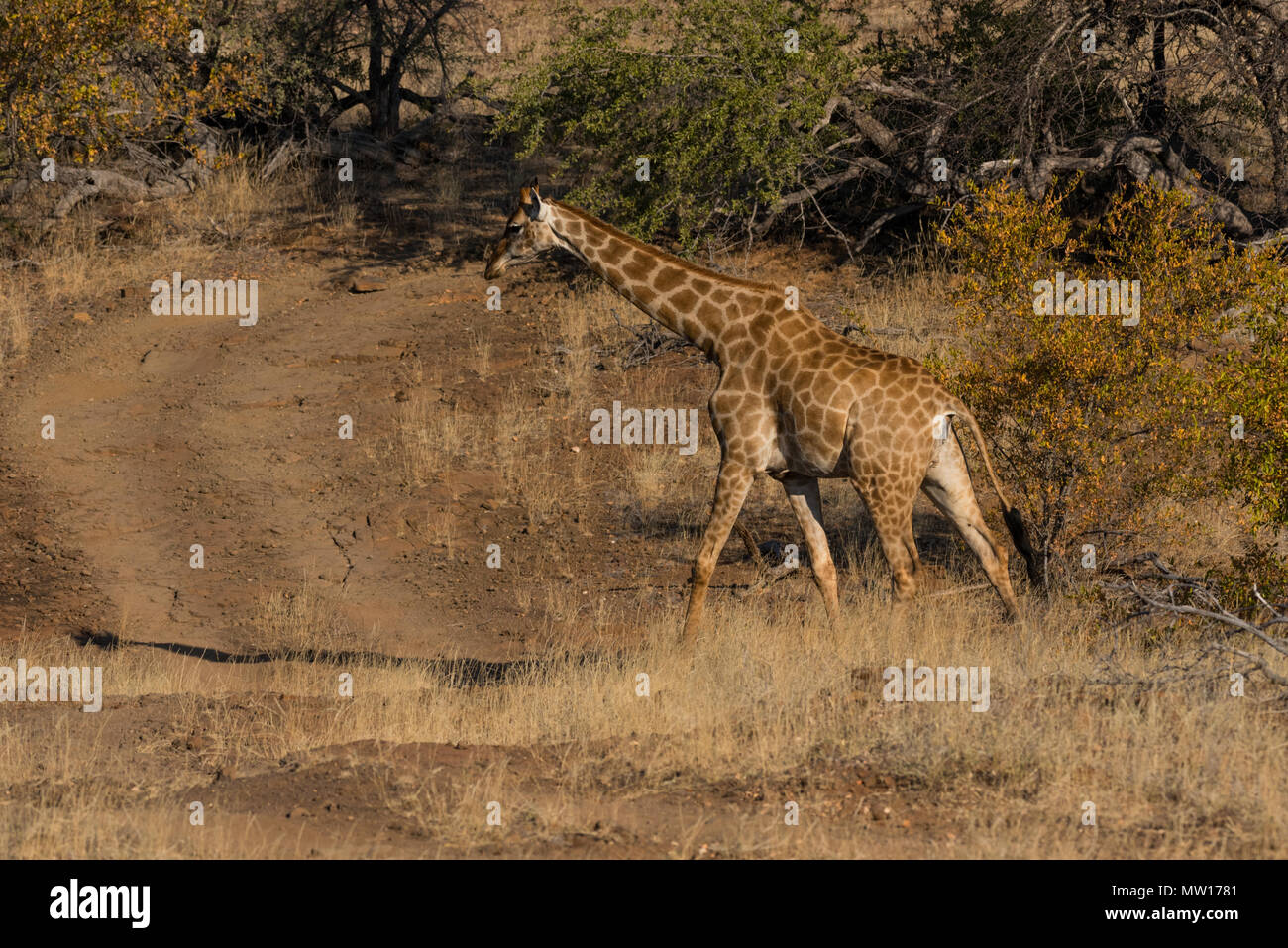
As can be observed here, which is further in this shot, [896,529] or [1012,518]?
[1012,518]

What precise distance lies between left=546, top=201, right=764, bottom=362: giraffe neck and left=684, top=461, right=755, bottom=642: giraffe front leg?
0.93 m

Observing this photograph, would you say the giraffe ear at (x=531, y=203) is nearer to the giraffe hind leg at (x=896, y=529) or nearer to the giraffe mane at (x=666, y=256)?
the giraffe mane at (x=666, y=256)

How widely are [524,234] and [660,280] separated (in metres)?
1.14

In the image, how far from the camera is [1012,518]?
10891 mm

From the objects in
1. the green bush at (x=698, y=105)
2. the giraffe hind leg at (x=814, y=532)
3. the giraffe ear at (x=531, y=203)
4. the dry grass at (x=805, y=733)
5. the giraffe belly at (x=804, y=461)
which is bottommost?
the dry grass at (x=805, y=733)

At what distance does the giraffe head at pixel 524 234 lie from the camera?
11.3m

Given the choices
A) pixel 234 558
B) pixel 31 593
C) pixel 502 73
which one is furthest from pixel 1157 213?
pixel 502 73

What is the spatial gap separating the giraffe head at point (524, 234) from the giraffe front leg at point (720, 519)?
236cm

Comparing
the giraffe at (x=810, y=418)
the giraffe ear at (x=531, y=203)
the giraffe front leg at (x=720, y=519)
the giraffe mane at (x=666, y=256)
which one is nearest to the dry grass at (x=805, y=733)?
the giraffe front leg at (x=720, y=519)

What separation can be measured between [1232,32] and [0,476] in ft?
47.4

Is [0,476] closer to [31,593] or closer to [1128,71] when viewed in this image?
[31,593]

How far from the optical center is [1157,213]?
35.9ft

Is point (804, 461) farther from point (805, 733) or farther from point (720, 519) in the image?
point (805, 733)

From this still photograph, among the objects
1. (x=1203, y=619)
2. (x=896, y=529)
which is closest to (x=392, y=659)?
(x=896, y=529)
